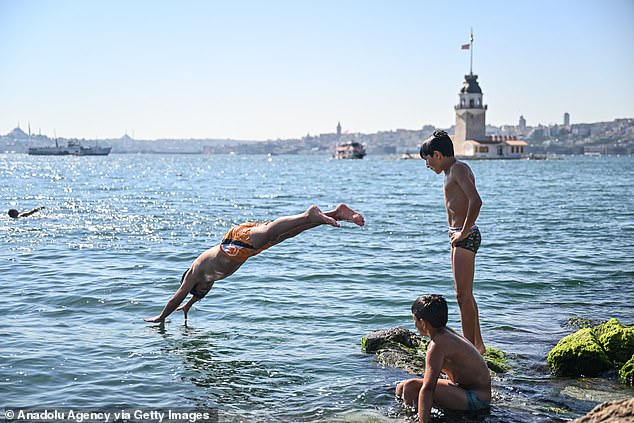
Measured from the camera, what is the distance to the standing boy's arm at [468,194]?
27.2ft

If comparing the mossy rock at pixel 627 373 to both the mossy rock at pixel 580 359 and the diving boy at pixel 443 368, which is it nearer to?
the mossy rock at pixel 580 359

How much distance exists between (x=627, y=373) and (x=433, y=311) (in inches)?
122

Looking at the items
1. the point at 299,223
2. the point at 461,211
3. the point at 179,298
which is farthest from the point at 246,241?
the point at 461,211

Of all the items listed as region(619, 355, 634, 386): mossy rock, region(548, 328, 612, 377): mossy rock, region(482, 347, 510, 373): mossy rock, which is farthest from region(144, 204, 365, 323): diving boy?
region(619, 355, 634, 386): mossy rock

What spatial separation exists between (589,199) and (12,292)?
37.5 metres

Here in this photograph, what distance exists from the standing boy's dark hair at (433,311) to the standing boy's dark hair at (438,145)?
6.87 feet

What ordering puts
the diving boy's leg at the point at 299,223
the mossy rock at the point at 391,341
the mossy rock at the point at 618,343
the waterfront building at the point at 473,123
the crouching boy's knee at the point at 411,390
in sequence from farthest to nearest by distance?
the waterfront building at the point at 473,123, the mossy rock at the point at 391,341, the mossy rock at the point at 618,343, the diving boy's leg at the point at 299,223, the crouching boy's knee at the point at 411,390

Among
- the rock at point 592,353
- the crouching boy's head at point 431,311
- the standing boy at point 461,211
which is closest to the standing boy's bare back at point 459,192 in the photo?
the standing boy at point 461,211

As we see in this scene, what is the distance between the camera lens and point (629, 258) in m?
18.6

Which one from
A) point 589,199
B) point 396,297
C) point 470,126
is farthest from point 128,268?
point 470,126

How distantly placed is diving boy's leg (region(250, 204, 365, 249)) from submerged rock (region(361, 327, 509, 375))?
182 centimetres

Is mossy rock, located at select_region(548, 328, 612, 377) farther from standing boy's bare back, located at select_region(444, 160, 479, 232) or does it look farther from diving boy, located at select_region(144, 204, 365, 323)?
diving boy, located at select_region(144, 204, 365, 323)

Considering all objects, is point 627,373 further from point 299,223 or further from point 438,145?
point 299,223

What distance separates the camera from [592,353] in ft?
28.7
